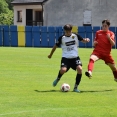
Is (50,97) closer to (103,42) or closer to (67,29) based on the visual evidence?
(67,29)

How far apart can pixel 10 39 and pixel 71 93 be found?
107ft

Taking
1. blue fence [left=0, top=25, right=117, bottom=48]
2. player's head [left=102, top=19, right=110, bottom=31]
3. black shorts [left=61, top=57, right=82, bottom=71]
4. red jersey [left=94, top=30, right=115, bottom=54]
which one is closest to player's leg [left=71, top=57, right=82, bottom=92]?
black shorts [left=61, top=57, right=82, bottom=71]

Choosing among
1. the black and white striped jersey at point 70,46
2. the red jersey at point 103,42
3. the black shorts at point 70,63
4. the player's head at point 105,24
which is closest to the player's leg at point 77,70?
the black shorts at point 70,63

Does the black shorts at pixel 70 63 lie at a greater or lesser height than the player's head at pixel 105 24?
A: lesser

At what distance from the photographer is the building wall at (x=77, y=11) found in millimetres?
55125

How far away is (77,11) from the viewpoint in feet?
Result: 186

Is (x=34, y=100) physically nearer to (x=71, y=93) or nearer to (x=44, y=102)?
(x=44, y=102)

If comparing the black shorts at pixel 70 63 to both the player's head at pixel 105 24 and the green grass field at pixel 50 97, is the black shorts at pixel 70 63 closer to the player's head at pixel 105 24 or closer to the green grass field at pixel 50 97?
the green grass field at pixel 50 97

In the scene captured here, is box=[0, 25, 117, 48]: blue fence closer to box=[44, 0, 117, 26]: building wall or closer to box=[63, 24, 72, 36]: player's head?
box=[44, 0, 117, 26]: building wall

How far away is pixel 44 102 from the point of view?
36.2 feet

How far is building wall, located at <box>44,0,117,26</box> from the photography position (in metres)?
55.1

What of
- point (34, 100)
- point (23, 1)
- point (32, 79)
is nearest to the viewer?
point (34, 100)

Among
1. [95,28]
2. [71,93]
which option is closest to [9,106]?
[71,93]

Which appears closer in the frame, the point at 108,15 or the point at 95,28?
the point at 95,28
